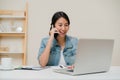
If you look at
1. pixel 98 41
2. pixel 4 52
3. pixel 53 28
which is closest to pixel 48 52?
pixel 53 28

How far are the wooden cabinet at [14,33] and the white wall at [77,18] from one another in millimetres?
95

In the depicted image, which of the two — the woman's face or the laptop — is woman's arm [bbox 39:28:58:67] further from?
the laptop

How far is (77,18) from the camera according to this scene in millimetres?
4113

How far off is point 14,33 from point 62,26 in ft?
5.68

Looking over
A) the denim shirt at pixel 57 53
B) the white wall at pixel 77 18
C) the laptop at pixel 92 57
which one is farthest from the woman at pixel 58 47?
the white wall at pixel 77 18

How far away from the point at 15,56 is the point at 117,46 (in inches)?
68.6

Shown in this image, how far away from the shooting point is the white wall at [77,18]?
4055 millimetres

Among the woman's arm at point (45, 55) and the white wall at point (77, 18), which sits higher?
the white wall at point (77, 18)

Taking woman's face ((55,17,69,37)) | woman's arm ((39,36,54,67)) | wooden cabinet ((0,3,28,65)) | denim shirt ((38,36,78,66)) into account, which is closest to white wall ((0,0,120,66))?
wooden cabinet ((0,3,28,65))

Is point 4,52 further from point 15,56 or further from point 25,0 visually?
point 25,0

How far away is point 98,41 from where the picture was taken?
61.6 inches

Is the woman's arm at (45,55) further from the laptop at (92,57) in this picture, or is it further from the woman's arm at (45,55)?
the laptop at (92,57)

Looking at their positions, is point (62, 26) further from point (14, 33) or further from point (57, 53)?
point (14, 33)

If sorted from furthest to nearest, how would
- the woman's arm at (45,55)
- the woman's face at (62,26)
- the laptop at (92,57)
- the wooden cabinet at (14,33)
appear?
the wooden cabinet at (14,33) → the woman's face at (62,26) → the woman's arm at (45,55) → the laptop at (92,57)
